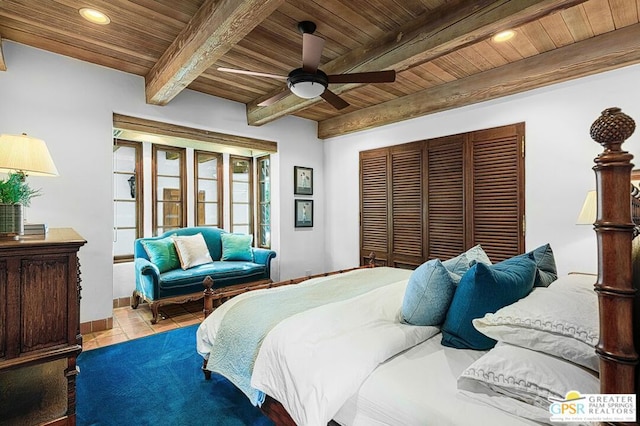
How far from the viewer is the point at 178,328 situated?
132 inches

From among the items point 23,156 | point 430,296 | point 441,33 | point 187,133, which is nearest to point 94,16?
point 23,156

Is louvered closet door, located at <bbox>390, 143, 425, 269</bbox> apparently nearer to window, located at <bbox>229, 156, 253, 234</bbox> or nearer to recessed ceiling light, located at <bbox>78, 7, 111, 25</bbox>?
window, located at <bbox>229, 156, 253, 234</bbox>

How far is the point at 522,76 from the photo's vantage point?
3.08m

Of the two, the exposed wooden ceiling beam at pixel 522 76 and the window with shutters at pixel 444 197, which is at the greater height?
the exposed wooden ceiling beam at pixel 522 76

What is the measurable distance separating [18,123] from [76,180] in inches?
25.2

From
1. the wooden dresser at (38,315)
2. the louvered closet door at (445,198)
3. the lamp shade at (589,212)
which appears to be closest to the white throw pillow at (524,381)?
the wooden dresser at (38,315)

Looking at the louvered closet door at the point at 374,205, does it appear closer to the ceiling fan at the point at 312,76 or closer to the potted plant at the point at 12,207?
the ceiling fan at the point at 312,76

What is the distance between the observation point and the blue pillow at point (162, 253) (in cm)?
385

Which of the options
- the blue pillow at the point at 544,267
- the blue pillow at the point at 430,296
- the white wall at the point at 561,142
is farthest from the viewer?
the white wall at the point at 561,142

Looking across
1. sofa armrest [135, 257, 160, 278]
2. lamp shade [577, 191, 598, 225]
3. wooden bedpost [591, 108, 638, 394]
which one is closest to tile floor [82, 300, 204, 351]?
sofa armrest [135, 257, 160, 278]

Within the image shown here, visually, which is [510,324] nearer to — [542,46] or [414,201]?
[542,46]

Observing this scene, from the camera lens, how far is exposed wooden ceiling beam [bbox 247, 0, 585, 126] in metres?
2.02

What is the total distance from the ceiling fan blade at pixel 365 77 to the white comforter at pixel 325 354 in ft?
5.53

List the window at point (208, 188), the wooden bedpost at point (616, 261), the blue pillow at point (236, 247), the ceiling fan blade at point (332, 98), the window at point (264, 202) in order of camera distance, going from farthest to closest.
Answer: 1. the window at point (264, 202)
2. the window at point (208, 188)
3. the blue pillow at point (236, 247)
4. the ceiling fan blade at point (332, 98)
5. the wooden bedpost at point (616, 261)
